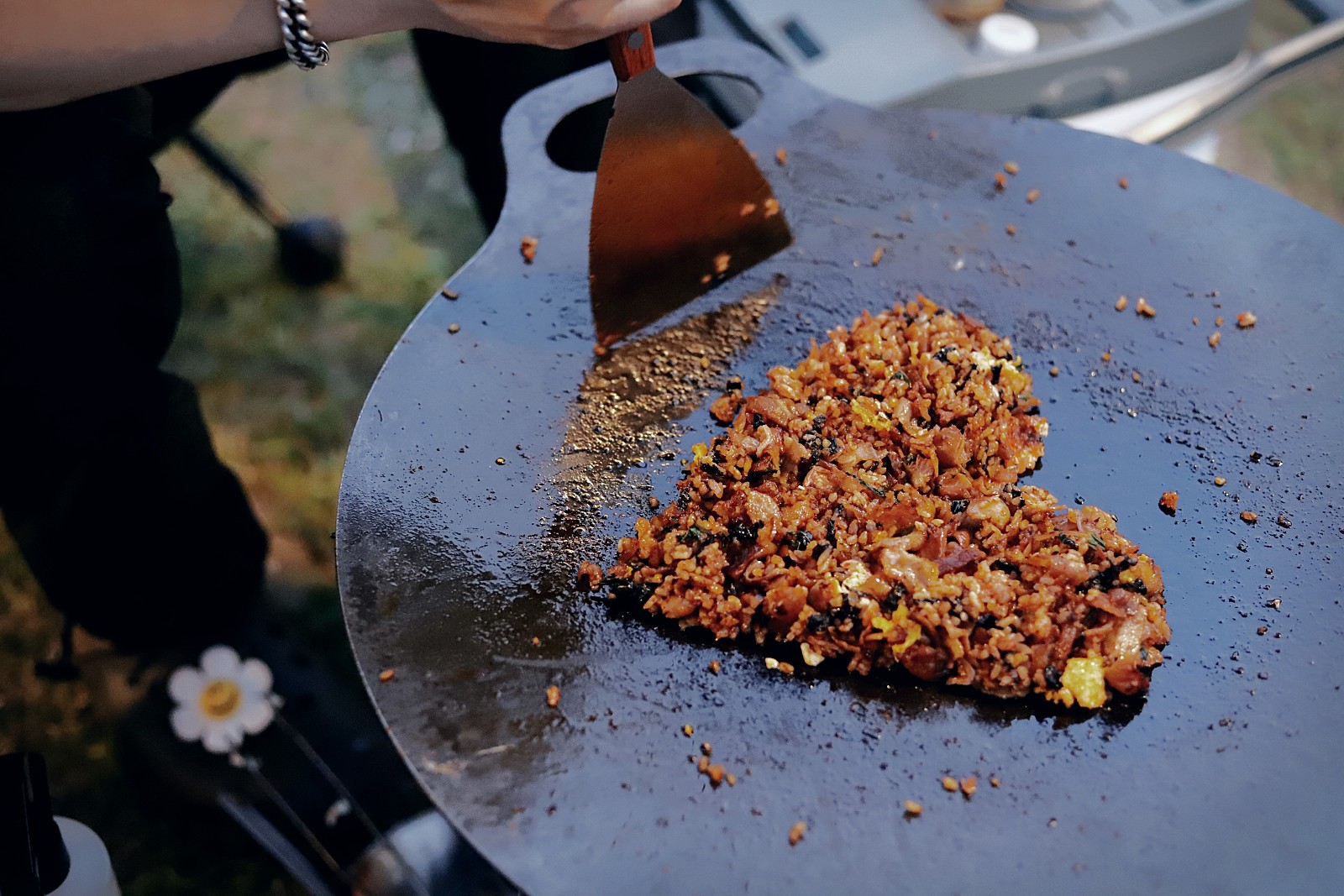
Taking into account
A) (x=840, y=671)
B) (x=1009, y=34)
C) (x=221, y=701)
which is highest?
(x=1009, y=34)

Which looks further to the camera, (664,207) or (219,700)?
(219,700)

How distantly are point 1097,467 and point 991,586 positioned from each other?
43 cm

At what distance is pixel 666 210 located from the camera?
8.14 feet

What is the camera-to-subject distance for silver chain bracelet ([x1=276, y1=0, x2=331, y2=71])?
2158mm

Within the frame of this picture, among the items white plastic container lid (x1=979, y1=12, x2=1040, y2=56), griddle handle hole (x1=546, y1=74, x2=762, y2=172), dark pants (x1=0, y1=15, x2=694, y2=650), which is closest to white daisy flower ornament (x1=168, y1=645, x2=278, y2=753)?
dark pants (x1=0, y1=15, x2=694, y2=650)

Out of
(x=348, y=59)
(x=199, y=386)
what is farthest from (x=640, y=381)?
(x=348, y=59)

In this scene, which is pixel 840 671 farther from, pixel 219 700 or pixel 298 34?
pixel 219 700

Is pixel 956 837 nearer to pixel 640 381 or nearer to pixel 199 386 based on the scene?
pixel 640 381

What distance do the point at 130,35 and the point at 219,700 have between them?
1980 mm

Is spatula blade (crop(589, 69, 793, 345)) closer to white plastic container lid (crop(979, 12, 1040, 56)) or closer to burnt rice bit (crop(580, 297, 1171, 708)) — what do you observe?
burnt rice bit (crop(580, 297, 1171, 708))

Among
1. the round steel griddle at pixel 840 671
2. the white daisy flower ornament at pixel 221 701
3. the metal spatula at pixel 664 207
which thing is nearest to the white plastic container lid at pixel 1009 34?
the round steel griddle at pixel 840 671

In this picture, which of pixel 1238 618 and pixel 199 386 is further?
pixel 199 386

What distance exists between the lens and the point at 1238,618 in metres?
1.97

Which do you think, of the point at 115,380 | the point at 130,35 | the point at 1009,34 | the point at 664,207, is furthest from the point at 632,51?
the point at 1009,34
